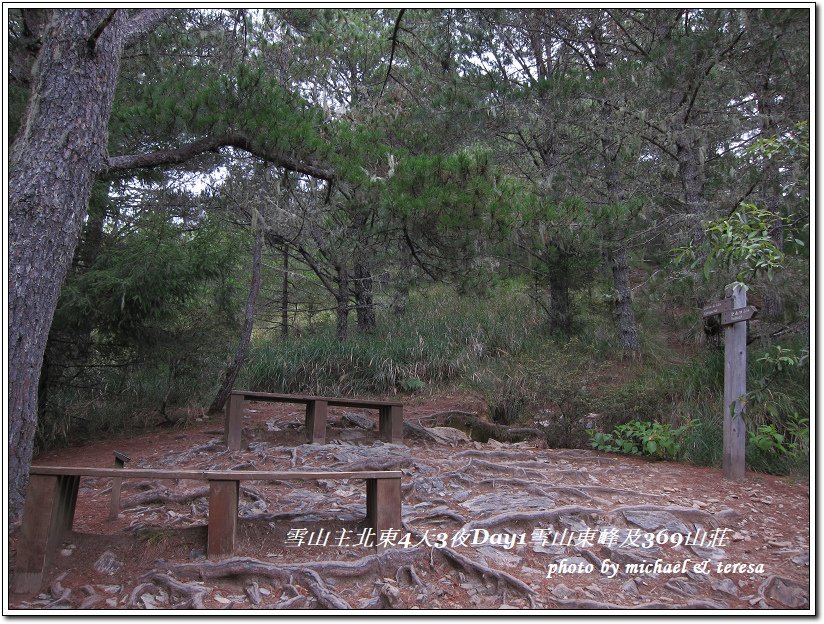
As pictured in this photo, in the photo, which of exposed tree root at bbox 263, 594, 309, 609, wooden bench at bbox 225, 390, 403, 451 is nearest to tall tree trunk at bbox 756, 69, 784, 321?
wooden bench at bbox 225, 390, 403, 451

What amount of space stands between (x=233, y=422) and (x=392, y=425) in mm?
1785

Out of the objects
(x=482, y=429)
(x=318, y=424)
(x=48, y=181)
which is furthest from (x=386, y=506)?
(x=482, y=429)

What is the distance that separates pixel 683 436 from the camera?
6453 mm

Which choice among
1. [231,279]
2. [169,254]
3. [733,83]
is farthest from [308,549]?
[733,83]

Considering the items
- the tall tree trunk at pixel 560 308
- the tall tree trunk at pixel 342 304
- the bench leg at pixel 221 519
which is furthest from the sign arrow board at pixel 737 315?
the tall tree trunk at pixel 342 304

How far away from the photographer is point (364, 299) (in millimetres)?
11977

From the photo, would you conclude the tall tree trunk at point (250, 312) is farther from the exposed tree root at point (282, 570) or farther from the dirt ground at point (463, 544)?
the exposed tree root at point (282, 570)

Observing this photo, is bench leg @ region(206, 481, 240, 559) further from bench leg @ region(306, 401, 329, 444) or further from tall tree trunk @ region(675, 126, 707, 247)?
tall tree trunk @ region(675, 126, 707, 247)

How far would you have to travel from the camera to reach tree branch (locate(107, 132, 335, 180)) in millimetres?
4934

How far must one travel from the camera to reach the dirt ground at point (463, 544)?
3.23 m

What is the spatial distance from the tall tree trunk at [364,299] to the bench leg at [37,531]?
854cm

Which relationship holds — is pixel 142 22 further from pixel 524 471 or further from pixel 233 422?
pixel 524 471

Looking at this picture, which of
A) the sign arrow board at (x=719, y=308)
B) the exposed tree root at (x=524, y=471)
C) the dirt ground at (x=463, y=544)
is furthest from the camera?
the sign arrow board at (x=719, y=308)
